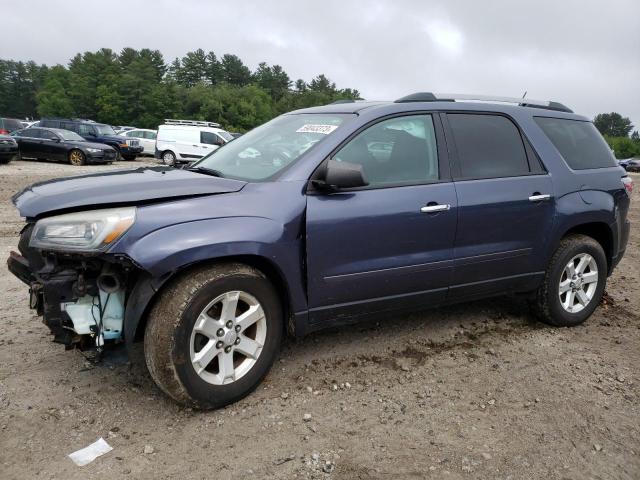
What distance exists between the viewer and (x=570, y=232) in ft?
13.9

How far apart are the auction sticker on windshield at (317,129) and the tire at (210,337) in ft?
3.46

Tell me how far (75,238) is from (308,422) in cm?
156

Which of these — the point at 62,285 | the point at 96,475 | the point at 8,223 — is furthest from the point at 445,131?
the point at 8,223

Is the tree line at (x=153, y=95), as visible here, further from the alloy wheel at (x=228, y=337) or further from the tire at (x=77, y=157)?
the alloy wheel at (x=228, y=337)

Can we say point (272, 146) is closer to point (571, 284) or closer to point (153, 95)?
point (571, 284)

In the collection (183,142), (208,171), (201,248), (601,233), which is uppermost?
(183,142)

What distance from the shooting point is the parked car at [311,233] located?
264 cm

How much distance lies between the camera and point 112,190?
279cm

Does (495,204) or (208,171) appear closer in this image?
(208,171)

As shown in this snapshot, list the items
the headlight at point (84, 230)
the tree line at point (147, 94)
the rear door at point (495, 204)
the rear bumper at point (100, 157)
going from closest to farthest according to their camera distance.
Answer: the headlight at point (84, 230), the rear door at point (495, 204), the rear bumper at point (100, 157), the tree line at point (147, 94)

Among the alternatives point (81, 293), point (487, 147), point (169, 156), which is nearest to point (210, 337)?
point (81, 293)

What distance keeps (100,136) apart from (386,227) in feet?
78.0

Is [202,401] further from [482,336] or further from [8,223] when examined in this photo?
[8,223]

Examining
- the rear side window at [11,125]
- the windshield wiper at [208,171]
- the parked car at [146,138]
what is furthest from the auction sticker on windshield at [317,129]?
the parked car at [146,138]
